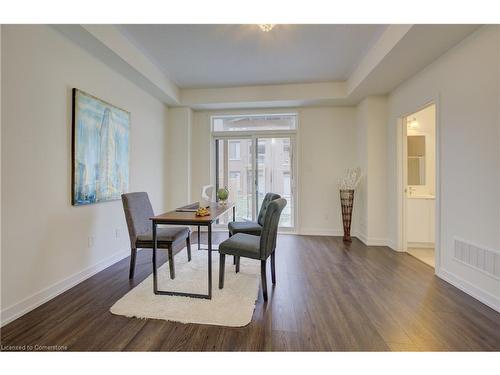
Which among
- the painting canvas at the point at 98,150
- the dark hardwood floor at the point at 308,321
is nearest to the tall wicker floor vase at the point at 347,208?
the dark hardwood floor at the point at 308,321

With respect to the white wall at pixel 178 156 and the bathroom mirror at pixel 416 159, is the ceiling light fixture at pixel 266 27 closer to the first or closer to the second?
the white wall at pixel 178 156

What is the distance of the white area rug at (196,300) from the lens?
1.83 metres

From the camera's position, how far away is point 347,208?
4195mm

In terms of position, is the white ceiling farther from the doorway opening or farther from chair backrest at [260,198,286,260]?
chair backrest at [260,198,286,260]

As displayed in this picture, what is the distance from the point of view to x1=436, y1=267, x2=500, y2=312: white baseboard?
2006 mm

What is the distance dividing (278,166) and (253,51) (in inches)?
90.8

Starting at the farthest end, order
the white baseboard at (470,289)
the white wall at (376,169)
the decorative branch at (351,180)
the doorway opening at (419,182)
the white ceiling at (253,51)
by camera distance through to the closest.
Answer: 1. the decorative branch at (351,180)
2. the white wall at (376,169)
3. the doorway opening at (419,182)
4. the white ceiling at (253,51)
5. the white baseboard at (470,289)

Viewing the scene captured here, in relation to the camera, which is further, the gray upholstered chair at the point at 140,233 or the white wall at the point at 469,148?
the gray upholstered chair at the point at 140,233

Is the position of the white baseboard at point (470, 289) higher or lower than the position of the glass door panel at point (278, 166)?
lower

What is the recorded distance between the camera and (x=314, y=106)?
4605 millimetres

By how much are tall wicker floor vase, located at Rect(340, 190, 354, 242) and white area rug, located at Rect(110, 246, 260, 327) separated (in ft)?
7.21
